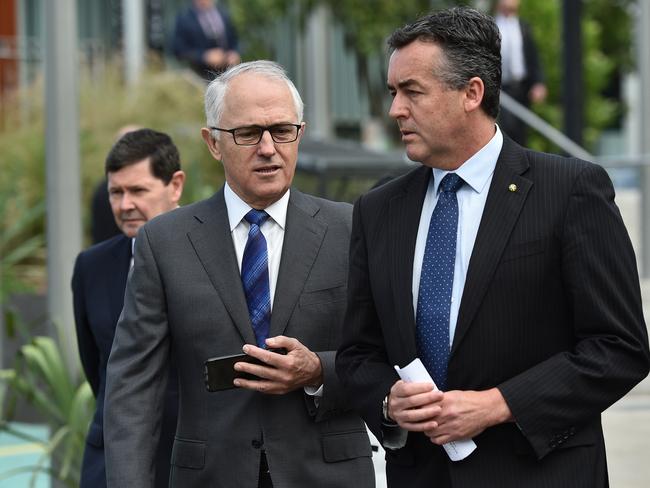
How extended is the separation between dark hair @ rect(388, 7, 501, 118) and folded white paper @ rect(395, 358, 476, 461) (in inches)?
26.5

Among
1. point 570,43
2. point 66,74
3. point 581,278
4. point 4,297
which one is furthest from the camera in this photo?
point 570,43

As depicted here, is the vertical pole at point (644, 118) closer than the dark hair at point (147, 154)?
No

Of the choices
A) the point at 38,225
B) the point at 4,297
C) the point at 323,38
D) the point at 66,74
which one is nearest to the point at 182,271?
the point at 66,74

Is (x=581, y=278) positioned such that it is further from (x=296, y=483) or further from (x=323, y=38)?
(x=323, y=38)

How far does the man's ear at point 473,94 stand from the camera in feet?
11.4

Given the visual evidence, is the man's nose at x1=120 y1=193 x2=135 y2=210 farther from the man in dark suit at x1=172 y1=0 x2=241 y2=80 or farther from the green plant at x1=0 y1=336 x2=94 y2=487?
the man in dark suit at x1=172 y1=0 x2=241 y2=80

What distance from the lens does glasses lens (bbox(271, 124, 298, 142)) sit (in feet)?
13.1

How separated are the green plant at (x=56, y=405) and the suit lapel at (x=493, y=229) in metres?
3.70

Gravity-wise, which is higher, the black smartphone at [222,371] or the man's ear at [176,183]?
the man's ear at [176,183]

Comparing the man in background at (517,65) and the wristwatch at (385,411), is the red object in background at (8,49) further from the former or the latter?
the wristwatch at (385,411)

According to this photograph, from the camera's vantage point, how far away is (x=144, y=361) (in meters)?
4.07

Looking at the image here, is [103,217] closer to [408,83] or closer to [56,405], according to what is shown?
[56,405]

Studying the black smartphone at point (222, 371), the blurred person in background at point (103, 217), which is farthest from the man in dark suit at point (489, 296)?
the blurred person in background at point (103, 217)

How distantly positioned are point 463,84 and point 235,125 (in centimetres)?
81
